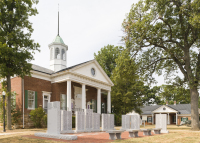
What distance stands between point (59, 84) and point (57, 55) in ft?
27.2

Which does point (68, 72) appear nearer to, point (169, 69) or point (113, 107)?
point (169, 69)

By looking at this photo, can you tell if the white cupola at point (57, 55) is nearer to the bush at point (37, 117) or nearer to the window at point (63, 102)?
the window at point (63, 102)

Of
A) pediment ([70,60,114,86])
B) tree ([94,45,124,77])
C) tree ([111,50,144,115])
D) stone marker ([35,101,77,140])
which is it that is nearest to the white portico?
pediment ([70,60,114,86])

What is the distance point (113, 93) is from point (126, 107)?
295 centimetres

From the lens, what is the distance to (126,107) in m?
31.9

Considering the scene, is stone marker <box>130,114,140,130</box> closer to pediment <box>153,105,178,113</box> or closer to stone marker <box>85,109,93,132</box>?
stone marker <box>85,109,93,132</box>

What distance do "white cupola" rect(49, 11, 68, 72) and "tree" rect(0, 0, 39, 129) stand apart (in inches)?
479

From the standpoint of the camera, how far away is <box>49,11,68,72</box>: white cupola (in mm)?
30208

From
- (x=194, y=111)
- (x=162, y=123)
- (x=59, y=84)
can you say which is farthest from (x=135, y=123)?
(x=59, y=84)

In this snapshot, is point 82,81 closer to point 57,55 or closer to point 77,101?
point 77,101

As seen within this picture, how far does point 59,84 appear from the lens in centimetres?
2383

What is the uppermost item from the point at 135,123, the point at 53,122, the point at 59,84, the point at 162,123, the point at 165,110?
the point at 59,84

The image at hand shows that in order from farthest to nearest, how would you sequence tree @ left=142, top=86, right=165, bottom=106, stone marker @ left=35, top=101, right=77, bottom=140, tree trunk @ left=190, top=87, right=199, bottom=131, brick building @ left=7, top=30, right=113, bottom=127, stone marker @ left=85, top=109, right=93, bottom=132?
tree @ left=142, top=86, right=165, bottom=106
brick building @ left=7, top=30, right=113, bottom=127
tree trunk @ left=190, top=87, right=199, bottom=131
stone marker @ left=85, top=109, right=93, bottom=132
stone marker @ left=35, top=101, right=77, bottom=140

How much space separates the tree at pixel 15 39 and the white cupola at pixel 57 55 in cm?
1218
